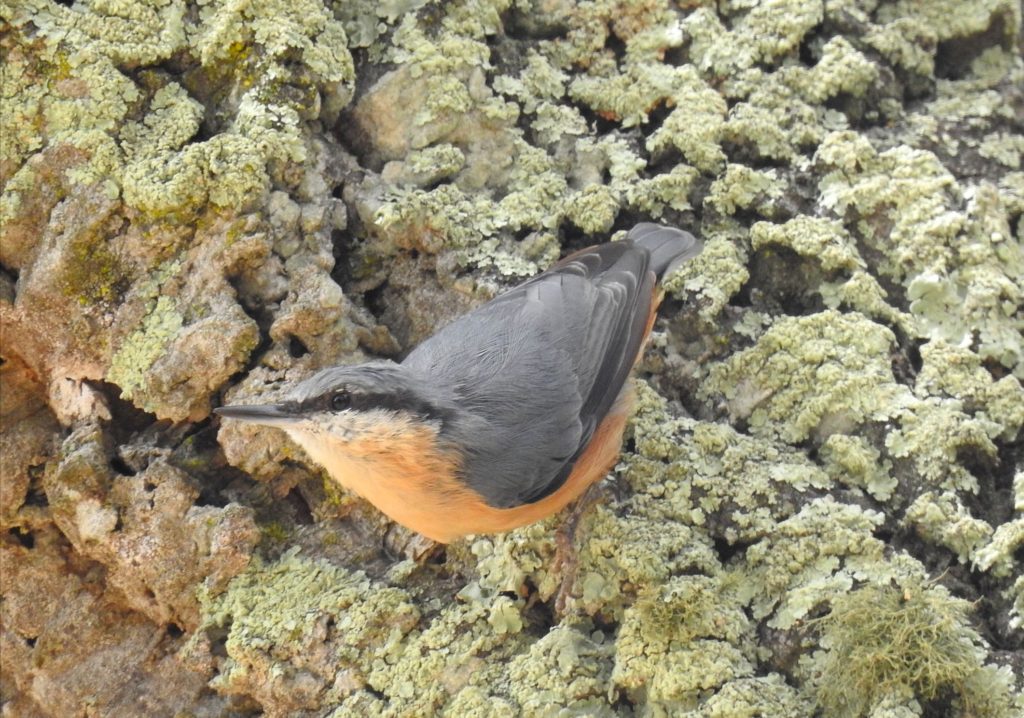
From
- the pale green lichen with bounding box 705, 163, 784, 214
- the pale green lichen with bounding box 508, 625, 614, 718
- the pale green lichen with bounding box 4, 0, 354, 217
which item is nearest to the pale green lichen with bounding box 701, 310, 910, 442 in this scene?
the pale green lichen with bounding box 705, 163, 784, 214

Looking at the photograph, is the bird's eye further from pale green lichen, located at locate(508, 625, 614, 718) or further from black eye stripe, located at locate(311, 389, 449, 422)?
pale green lichen, located at locate(508, 625, 614, 718)

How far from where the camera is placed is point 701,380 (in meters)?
3.35

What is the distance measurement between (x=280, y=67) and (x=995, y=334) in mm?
2231

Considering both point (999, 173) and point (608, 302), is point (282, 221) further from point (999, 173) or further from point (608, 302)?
point (999, 173)

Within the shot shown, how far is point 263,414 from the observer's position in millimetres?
2855

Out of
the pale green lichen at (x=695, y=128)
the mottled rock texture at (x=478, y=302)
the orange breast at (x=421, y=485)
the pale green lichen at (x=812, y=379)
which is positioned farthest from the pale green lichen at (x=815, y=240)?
the orange breast at (x=421, y=485)

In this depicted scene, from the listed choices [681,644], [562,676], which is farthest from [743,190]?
[562,676]

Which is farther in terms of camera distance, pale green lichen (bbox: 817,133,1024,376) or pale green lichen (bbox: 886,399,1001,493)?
pale green lichen (bbox: 817,133,1024,376)

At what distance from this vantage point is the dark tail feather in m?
3.38

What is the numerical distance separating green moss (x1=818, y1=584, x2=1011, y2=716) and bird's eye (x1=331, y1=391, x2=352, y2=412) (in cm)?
131

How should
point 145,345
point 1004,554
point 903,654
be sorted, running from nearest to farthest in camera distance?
point 903,654
point 1004,554
point 145,345

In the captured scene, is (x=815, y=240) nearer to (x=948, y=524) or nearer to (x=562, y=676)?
(x=948, y=524)

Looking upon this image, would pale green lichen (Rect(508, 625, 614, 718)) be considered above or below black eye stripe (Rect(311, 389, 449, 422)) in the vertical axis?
below

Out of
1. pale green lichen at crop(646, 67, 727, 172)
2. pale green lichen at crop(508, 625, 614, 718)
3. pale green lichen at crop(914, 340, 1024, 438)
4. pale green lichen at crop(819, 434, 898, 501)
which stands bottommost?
pale green lichen at crop(508, 625, 614, 718)
